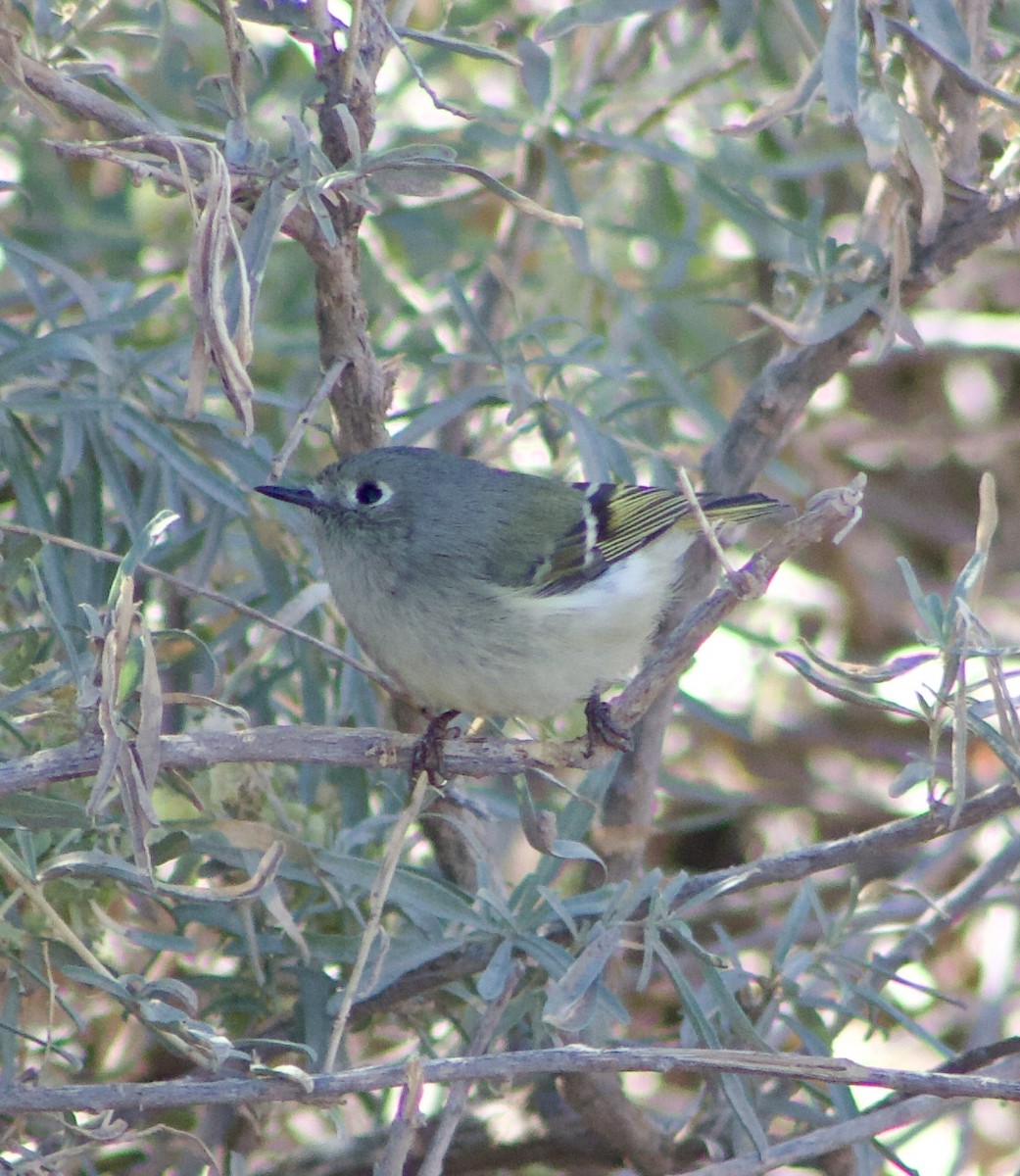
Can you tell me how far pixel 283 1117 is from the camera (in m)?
3.01

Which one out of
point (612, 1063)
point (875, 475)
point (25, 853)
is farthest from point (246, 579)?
point (875, 475)

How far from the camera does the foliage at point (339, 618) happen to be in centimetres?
199

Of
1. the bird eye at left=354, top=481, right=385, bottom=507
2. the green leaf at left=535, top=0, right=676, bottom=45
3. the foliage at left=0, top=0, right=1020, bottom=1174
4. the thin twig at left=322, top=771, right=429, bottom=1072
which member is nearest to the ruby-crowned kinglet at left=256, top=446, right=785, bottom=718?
the bird eye at left=354, top=481, right=385, bottom=507

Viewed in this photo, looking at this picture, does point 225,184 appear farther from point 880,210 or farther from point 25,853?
point 880,210

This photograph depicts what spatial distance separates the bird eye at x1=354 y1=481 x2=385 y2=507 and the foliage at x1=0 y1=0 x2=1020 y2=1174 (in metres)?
0.11

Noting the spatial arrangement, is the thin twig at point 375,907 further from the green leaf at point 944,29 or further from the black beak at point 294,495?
the green leaf at point 944,29

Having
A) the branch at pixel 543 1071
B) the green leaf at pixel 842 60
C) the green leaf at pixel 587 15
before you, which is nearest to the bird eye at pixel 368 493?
the green leaf at pixel 587 15

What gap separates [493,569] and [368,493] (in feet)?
0.90

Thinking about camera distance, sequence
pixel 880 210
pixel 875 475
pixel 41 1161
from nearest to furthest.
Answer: pixel 41 1161 → pixel 880 210 → pixel 875 475

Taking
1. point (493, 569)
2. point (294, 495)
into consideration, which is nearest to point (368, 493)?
point (294, 495)

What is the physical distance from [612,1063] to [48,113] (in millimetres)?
1422

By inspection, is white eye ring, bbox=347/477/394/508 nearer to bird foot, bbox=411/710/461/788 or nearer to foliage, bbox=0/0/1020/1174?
foliage, bbox=0/0/1020/1174

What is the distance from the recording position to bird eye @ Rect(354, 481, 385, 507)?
107 inches

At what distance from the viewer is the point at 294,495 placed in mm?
2633
